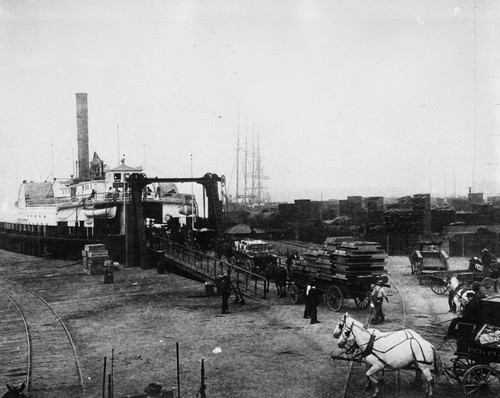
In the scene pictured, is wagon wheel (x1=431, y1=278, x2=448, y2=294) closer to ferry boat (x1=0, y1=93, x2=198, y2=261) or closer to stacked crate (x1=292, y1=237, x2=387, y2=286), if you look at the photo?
stacked crate (x1=292, y1=237, x2=387, y2=286)

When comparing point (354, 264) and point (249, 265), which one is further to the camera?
point (249, 265)

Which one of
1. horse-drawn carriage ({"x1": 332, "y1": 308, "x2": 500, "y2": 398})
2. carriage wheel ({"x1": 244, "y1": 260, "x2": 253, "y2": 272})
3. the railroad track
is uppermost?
horse-drawn carriage ({"x1": 332, "y1": 308, "x2": 500, "y2": 398})

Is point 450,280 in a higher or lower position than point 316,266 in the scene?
lower

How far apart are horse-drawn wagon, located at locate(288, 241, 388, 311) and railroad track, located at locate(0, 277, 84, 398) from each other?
27.3 ft

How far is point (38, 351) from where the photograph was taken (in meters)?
12.9

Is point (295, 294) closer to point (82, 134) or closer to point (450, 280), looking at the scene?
point (450, 280)

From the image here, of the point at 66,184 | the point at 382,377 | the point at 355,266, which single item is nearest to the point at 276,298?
Result: the point at 355,266

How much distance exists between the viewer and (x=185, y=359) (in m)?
11.9

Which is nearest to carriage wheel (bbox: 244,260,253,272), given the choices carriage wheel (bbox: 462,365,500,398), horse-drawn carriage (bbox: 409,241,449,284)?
horse-drawn carriage (bbox: 409,241,449,284)

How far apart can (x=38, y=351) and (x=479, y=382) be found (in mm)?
10349

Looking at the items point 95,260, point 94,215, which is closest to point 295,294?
point 95,260

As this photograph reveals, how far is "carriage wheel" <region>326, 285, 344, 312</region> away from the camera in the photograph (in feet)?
54.5

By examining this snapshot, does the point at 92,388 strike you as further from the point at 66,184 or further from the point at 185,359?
→ the point at 66,184

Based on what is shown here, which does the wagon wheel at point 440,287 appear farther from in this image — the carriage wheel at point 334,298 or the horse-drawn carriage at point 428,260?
the carriage wheel at point 334,298
